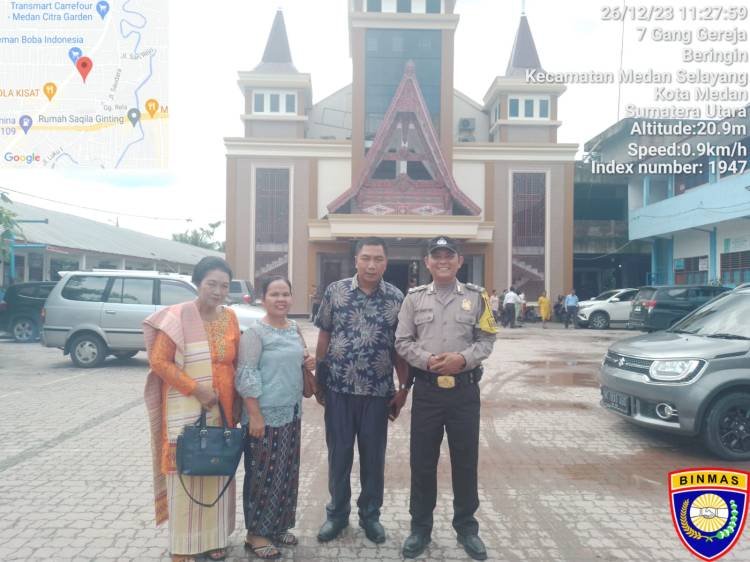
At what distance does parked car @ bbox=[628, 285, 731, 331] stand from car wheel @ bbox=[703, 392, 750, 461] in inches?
460

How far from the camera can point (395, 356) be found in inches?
143

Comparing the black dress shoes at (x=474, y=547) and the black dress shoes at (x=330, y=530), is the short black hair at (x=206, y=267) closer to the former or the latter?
the black dress shoes at (x=330, y=530)

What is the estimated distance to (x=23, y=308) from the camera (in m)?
14.5

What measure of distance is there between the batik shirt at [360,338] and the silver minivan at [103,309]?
7.33m

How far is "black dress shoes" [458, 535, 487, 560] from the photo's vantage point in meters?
3.36

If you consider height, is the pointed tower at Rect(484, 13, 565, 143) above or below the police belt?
above

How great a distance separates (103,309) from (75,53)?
4387 millimetres

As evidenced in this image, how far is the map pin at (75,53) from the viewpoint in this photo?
27.9 ft

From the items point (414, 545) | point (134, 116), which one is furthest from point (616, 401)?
point (134, 116)

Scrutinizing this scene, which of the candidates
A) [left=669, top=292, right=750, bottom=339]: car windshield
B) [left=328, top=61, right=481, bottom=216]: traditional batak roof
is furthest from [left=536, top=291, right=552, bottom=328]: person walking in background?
[left=669, top=292, right=750, bottom=339]: car windshield

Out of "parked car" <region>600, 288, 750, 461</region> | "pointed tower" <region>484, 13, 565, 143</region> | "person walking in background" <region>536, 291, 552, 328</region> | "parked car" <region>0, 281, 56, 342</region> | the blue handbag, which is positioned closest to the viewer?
the blue handbag

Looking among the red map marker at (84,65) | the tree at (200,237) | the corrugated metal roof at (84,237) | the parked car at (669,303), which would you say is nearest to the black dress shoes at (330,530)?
the red map marker at (84,65)

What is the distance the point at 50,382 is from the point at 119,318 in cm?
162

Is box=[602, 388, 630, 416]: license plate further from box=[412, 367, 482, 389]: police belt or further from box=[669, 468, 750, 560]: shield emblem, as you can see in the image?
box=[669, 468, 750, 560]: shield emblem
